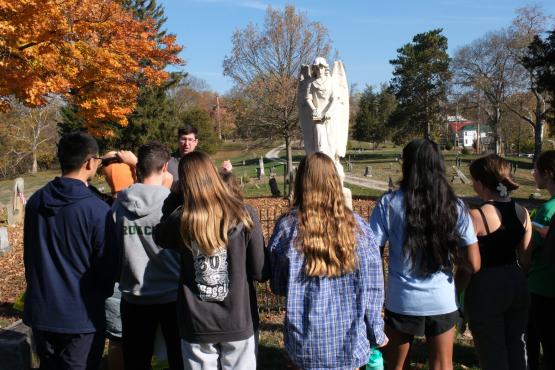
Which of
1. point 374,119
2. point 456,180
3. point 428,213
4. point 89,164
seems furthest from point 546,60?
point 374,119

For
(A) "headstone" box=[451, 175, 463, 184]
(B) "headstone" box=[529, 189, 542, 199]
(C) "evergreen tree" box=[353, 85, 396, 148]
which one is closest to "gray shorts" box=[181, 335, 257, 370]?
(B) "headstone" box=[529, 189, 542, 199]

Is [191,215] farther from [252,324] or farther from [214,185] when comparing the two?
[252,324]

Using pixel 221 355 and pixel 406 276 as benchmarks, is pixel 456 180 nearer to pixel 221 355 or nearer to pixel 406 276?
pixel 406 276

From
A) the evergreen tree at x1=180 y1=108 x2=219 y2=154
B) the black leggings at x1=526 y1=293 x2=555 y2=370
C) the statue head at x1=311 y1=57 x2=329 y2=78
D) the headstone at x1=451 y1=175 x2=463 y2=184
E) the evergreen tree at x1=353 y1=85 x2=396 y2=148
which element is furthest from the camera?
the evergreen tree at x1=353 y1=85 x2=396 y2=148

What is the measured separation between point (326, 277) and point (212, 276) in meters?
0.61

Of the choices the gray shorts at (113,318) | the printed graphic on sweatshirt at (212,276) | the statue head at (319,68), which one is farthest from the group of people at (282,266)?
the statue head at (319,68)

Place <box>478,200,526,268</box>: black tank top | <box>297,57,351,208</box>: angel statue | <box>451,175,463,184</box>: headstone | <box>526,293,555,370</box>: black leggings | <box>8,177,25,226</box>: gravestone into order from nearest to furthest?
<box>478,200,526,268</box>: black tank top < <box>526,293,555,370</box>: black leggings < <box>297,57,351,208</box>: angel statue < <box>8,177,25,226</box>: gravestone < <box>451,175,463,184</box>: headstone

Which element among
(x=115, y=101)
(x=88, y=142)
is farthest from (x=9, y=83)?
(x=88, y=142)

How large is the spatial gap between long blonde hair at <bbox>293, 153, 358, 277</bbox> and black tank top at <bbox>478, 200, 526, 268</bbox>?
97cm

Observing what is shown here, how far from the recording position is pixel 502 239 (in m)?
2.91

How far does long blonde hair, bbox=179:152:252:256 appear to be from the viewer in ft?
8.05

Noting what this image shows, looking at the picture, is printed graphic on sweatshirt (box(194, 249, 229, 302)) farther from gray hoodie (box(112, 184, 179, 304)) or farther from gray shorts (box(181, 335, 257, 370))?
gray hoodie (box(112, 184, 179, 304))

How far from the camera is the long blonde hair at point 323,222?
241 cm

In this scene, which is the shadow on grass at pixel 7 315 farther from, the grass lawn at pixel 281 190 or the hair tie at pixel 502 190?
the hair tie at pixel 502 190
